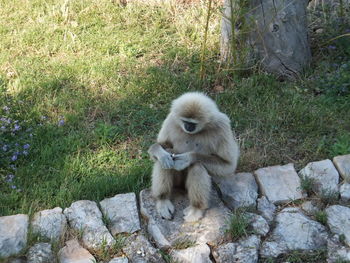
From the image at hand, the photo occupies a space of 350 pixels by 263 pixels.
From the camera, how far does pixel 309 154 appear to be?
5.05 meters

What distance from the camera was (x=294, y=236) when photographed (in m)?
4.11

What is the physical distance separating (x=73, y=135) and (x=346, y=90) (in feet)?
10.2

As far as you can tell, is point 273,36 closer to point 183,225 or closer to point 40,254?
point 183,225

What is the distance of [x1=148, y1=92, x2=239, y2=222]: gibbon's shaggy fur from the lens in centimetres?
407

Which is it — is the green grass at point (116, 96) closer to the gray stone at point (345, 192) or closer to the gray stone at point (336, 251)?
the gray stone at point (345, 192)

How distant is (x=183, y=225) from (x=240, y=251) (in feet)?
1.76

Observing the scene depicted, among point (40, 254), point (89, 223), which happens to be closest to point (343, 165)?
point (89, 223)

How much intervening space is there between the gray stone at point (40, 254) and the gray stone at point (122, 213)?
528 mm

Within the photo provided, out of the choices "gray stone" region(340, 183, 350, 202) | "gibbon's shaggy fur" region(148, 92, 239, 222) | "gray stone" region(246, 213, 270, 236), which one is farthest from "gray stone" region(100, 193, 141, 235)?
"gray stone" region(340, 183, 350, 202)

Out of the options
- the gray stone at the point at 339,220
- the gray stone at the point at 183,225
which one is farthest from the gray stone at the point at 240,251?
the gray stone at the point at 339,220

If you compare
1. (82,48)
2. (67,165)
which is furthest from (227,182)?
(82,48)

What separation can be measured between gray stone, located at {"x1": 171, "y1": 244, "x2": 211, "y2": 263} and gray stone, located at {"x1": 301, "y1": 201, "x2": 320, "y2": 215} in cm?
101

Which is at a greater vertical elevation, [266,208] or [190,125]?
[190,125]

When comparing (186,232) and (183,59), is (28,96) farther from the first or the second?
(186,232)
